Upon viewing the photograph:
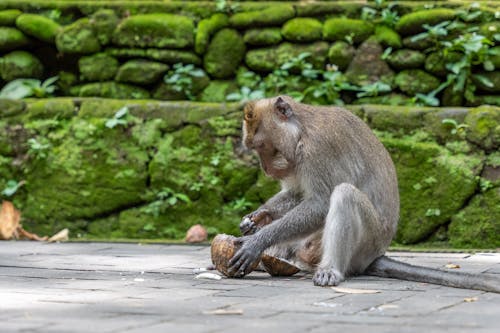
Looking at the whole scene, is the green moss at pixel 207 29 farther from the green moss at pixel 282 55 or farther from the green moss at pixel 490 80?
the green moss at pixel 490 80

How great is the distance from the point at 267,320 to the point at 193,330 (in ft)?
1.22

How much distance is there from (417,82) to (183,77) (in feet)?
7.43

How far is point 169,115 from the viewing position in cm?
820

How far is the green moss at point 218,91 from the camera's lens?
29.2ft

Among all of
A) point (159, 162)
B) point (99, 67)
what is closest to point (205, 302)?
point (159, 162)

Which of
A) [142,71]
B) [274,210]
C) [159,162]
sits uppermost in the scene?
[142,71]

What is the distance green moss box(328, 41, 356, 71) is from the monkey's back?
3.26 metres

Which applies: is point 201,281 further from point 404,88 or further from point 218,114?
point 404,88

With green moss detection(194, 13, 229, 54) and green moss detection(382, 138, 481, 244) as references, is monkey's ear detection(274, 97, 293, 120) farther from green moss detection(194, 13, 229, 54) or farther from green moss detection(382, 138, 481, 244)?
green moss detection(194, 13, 229, 54)

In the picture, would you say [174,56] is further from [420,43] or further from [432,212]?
[432,212]

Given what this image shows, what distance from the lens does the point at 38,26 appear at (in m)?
9.23

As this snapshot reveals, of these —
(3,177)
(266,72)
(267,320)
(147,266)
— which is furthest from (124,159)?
(267,320)

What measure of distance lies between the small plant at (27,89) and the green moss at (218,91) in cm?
157

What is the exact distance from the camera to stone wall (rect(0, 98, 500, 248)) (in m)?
7.49
